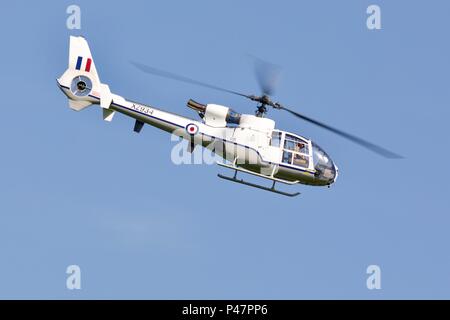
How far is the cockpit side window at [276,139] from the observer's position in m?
24.0

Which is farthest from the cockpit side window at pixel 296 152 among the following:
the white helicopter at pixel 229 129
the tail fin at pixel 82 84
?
the tail fin at pixel 82 84

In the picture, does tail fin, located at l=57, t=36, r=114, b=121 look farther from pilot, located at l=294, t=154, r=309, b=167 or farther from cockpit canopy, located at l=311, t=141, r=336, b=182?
cockpit canopy, located at l=311, t=141, r=336, b=182

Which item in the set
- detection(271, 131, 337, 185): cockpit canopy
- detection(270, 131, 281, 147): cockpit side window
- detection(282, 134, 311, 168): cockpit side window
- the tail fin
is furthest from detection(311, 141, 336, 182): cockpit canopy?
the tail fin

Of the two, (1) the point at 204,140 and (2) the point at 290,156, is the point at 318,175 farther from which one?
(1) the point at 204,140

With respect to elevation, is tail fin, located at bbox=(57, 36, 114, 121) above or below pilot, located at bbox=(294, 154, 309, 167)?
above

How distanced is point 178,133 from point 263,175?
2064mm

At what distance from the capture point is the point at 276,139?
24031mm

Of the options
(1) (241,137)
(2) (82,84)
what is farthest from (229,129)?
(2) (82,84)

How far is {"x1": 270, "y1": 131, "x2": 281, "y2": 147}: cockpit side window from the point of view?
2402cm

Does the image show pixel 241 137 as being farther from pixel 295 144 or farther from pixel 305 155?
pixel 305 155

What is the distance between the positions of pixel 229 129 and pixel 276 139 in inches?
41.2

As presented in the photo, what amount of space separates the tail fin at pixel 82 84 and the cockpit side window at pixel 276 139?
11.6ft

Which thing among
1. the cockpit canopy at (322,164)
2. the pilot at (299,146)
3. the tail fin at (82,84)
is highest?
the tail fin at (82,84)

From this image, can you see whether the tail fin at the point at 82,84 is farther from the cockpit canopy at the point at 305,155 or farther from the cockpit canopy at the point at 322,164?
the cockpit canopy at the point at 322,164
